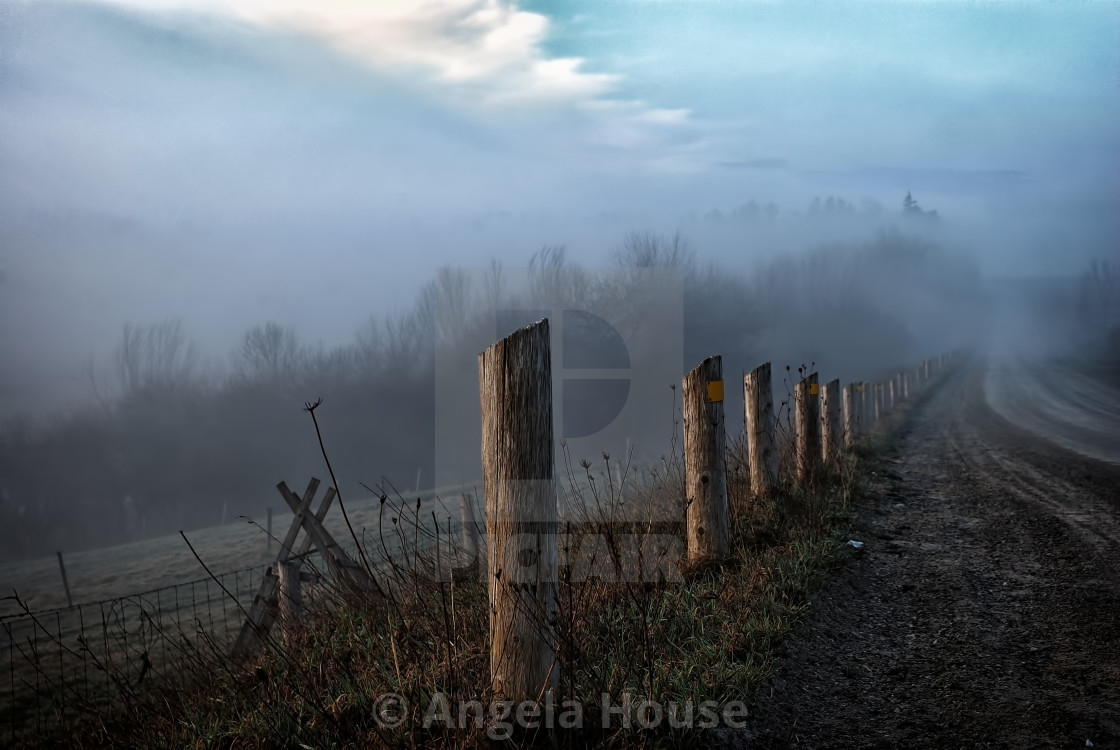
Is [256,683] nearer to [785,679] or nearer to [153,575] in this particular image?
[785,679]

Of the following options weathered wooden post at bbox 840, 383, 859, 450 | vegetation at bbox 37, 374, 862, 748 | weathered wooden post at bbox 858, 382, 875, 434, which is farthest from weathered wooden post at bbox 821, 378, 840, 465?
weathered wooden post at bbox 858, 382, 875, 434

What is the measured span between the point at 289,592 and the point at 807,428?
6230 millimetres

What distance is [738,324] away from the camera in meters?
43.8

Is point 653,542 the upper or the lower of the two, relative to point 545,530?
lower

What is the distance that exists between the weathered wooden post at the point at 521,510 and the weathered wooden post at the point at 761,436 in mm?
4628

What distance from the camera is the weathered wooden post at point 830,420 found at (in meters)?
10.3

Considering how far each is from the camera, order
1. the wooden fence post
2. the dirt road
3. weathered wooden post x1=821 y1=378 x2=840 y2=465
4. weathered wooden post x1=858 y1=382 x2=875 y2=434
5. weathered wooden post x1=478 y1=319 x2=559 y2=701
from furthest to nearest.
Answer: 1. weathered wooden post x1=858 y1=382 x2=875 y2=434
2. weathered wooden post x1=821 y1=378 x2=840 y2=465
3. the wooden fence post
4. the dirt road
5. weathered wooden post x1=478 y1=319 x2=559 y2=701

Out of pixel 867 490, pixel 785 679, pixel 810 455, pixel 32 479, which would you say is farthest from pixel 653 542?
pixel 32 479

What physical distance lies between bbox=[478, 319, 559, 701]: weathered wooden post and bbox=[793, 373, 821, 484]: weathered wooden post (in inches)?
239

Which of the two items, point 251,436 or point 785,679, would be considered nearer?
Answer: point 785,679

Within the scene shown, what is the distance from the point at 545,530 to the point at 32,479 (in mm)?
66022

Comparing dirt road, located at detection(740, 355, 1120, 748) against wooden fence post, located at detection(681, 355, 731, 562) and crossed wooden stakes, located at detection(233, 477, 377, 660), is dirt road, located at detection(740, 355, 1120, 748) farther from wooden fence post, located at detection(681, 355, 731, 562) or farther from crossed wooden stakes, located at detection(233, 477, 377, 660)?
crossed wooden stakes, located at detection(233, 477, 377, 660)

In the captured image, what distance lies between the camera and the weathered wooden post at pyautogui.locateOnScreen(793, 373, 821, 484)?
8.42 metres

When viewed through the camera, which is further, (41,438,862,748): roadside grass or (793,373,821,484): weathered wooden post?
(793,373,821,484): weathered wooden post
